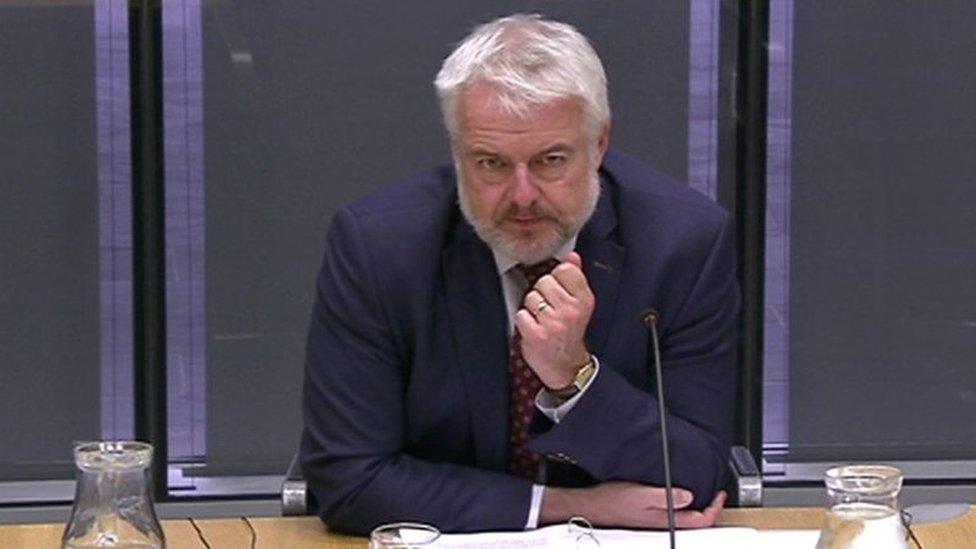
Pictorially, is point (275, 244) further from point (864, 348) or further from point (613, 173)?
point (613, 173)

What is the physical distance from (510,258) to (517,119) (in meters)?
0.26

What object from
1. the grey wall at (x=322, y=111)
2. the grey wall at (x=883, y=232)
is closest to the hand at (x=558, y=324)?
the grey wall at (x=322, y=111)

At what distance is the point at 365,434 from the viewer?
3268 millimetres

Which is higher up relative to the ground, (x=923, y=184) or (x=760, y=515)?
(x=923, y=184)

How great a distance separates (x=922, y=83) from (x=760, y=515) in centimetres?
245

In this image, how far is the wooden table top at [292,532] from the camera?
10.0 feet

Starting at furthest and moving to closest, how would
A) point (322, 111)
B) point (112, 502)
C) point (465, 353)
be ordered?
1. point (322, 111)
2. point (465, 353)
3. point (112, 502)

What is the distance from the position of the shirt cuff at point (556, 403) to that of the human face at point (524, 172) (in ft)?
0.70

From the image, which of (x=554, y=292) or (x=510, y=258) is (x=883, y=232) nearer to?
(x=510, y=258)

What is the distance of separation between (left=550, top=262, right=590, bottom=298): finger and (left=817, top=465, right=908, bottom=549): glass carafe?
30.3 inches

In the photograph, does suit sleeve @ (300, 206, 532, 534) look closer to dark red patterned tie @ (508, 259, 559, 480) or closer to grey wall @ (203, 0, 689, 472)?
dark red patterned tie @ (508, 259, 559, 480)

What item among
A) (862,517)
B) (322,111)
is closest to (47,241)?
(322,111)

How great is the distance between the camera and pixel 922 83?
17.7ft

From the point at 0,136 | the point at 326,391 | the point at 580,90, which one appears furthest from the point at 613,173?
the point at 0,136
